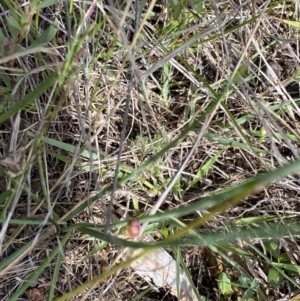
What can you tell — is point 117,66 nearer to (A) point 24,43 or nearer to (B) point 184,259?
(A) point 24,43

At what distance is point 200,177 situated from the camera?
134cm

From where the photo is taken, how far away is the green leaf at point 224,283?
52.4 inches

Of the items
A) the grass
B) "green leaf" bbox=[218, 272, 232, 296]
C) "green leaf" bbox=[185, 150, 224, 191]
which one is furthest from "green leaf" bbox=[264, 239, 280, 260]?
"green leaf" bbox=[185, 150, 224, 191]

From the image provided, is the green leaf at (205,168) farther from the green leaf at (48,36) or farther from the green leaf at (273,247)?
the green leaf at (48,36)

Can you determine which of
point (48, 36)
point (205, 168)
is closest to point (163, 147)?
point (205, 168)

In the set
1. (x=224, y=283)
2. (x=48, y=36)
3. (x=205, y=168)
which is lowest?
(x=224, y=283)

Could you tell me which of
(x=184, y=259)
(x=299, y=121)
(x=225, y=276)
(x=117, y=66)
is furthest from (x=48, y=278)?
(x=299, y=121)

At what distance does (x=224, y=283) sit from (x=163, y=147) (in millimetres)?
417

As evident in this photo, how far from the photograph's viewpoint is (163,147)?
1.27 m

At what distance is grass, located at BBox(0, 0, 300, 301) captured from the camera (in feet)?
4.03

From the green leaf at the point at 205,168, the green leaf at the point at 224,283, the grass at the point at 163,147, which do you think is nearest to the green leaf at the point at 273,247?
the grass at the point at 163,147

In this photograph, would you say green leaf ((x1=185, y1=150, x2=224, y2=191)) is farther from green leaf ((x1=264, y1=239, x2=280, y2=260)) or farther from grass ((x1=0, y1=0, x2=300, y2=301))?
green leaf ((x1=264, y1=239, x2=280, y2=260))

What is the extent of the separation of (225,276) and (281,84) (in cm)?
56

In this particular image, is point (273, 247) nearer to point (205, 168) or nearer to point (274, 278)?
point (274, 278)
